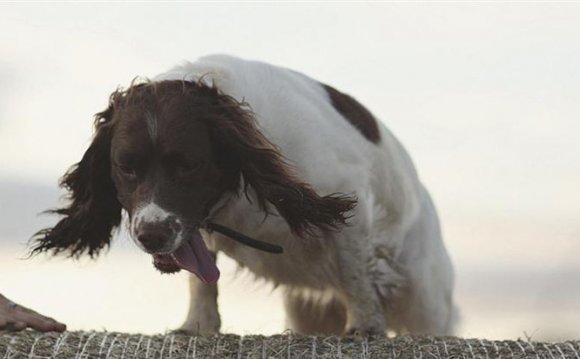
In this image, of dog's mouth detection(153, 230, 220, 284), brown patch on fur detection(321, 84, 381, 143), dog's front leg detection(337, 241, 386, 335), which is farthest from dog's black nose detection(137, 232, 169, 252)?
brown patch on fur detection(321, 84, 381, 143)

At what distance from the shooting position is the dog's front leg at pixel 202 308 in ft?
24.8

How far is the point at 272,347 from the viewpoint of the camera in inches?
252

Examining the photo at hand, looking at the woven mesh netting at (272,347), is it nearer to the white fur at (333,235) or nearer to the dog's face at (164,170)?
the dog's face at (164,170)

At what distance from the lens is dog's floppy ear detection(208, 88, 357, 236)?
6684 mm

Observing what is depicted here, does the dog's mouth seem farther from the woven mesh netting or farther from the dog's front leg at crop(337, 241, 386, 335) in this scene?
the dog's front leg at crop(337, 241, 386, 335)

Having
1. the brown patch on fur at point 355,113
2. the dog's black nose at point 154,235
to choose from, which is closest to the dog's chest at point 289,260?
the brown patch on fur at point 355,113

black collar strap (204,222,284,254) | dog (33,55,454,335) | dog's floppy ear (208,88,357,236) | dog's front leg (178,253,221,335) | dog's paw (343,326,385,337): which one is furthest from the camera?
dog's front leg (178,253,221,335)

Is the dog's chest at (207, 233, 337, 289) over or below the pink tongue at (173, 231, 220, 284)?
over

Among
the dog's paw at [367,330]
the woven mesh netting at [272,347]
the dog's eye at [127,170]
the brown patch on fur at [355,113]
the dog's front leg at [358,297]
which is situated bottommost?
the woven mesh netting at [272,347]

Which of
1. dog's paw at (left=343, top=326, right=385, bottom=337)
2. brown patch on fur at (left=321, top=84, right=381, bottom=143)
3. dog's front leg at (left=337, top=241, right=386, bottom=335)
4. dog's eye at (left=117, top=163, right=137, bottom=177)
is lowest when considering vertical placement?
dog's eye at (left=117, top=163, right=137, bottom=177)

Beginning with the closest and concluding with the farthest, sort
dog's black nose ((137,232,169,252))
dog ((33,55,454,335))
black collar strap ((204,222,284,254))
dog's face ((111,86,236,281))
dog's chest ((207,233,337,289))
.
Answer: dog's black nose ((137,232,169,252)) → dog's face ((111,86,236,281)) → dog ((33,55,454,335)) → black collar strap ((204,222,284,254)) → dog's chest ((207,233,337,289))

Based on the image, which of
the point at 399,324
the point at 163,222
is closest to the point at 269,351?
the point at 163,222

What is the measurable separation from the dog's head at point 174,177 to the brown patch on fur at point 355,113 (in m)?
0.71

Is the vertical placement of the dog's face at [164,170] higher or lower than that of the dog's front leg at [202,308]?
higher
